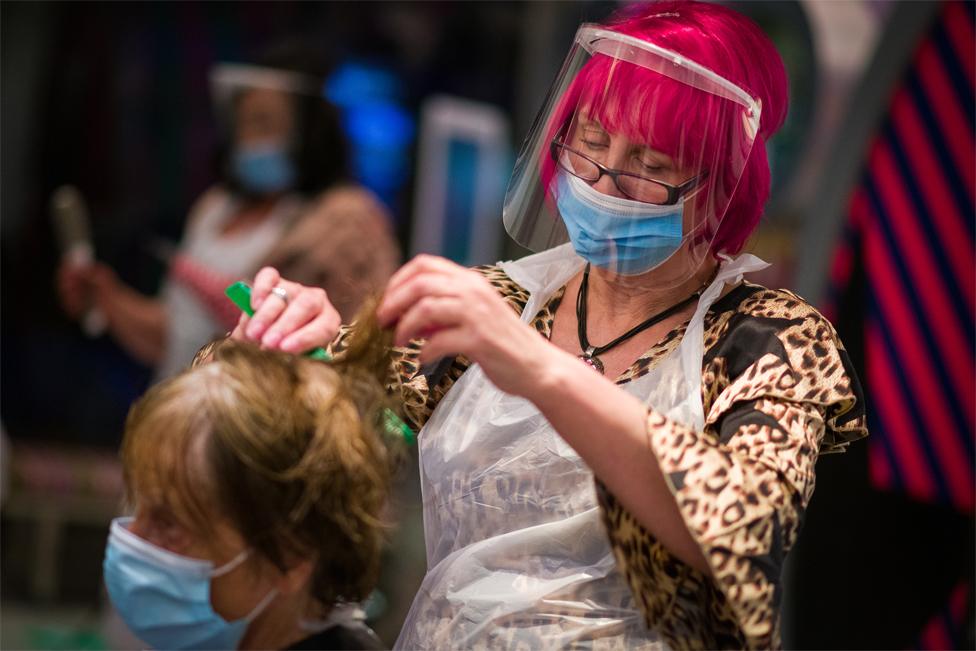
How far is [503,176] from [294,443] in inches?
150

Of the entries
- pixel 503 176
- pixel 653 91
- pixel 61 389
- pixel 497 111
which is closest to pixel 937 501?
pixel 653 91

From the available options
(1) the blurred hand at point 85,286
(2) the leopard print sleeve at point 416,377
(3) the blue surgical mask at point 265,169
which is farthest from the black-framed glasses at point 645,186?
(1) the blurred hand at point 85,286

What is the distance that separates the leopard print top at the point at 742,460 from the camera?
1.40 m

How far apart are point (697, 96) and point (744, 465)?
51 cm

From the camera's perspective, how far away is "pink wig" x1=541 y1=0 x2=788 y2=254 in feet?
5.37

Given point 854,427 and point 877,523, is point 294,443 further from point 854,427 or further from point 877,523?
point 877,523

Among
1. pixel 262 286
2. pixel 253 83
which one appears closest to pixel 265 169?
pixel 253 83

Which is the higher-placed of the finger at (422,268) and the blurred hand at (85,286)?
the finger at (422,268)

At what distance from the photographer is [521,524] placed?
1.68 metres

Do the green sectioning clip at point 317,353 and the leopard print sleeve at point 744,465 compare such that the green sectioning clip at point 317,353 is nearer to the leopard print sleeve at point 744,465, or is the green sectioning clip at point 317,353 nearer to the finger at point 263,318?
the finger at point 263,318

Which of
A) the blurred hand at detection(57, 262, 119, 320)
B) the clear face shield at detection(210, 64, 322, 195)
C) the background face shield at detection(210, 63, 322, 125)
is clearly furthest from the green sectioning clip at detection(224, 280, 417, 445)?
the blurred hand at detection(57, 262, 119, 320)

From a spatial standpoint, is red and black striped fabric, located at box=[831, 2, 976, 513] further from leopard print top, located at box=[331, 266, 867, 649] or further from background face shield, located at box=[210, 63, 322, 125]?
background face shield, located at box=[210, 63, 322, 125]

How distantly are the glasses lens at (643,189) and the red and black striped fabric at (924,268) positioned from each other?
5.48 ft

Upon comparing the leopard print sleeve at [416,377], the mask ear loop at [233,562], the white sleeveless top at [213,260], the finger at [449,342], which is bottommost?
the white sleeveless top at [213,260]
